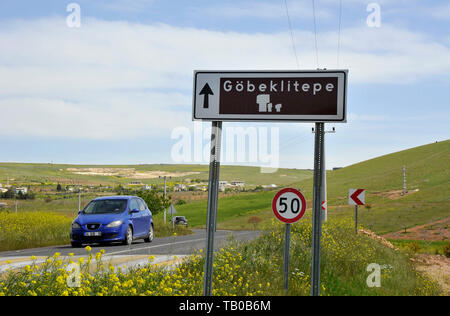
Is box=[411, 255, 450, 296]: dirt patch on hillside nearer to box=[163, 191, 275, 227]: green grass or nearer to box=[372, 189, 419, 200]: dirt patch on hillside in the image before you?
box=[163, 191, 275, 227]: green grass

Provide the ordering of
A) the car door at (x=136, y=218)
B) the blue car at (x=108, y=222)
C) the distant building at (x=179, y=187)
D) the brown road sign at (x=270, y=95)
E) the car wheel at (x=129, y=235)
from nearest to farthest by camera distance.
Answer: the brown road sign at (x=270, y=95)
the blue car at (x=108, y=222)
the car wheel at (x=129, y=235)
the car door at (x=136, y=218)
the distant building at (x=179, y=187)

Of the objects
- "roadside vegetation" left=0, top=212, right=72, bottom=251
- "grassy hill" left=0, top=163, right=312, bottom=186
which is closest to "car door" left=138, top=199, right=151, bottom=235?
"roadside vegetation" left=0, top=212, right=72, bottom=251

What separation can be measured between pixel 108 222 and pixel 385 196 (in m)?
92.8

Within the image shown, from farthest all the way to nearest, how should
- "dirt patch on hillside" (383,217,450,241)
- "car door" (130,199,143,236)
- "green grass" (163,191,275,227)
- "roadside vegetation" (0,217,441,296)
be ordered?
"green grass" (163,191,275,227), "dirt patch on hillside" (383,217,450,241), "car door" (130,199,143,236), "roadside vegetation" (0,217,441,296)

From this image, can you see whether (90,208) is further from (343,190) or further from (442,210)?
(343,190)

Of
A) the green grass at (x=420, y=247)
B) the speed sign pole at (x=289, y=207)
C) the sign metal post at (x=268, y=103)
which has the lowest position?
the green grass at (x=420, y=247)

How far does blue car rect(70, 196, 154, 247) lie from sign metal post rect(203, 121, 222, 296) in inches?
492

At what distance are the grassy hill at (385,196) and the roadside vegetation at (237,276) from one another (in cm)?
4985

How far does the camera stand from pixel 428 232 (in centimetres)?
6316

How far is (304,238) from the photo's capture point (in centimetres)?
1630

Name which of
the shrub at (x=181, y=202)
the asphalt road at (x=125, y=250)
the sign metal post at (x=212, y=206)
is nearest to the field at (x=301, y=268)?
the sign metal post at (x=212, y=206)

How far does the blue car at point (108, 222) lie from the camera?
18281 mm

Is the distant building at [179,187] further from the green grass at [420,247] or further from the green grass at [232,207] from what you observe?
the green grass at [420,247]

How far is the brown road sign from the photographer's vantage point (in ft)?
19.6
